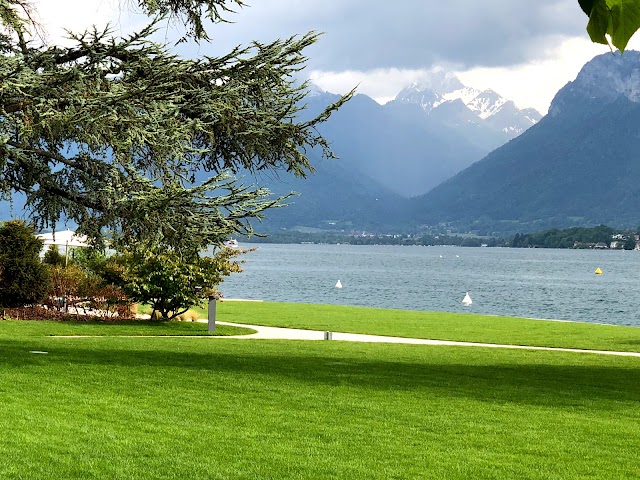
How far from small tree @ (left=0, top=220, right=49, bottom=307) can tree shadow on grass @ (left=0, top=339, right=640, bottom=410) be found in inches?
282

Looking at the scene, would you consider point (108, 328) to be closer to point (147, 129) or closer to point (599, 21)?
point (147, 129)

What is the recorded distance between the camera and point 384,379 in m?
11.8

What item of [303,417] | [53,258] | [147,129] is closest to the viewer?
[303,417]

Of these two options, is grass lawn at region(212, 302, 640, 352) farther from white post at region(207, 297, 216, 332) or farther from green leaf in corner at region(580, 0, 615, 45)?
green leaf in corner at region(580, 0, 615, 45)

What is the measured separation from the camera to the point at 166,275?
74.7 ft

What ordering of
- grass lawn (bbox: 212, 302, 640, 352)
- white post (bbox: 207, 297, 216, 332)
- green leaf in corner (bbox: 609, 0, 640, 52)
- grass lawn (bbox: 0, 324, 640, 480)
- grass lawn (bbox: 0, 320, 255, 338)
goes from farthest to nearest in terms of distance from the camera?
grass lawn (bbox: 212, 302, 640, 352) < white post (bbox: 207, 297, 216, 332) < grass lawn (bbox: 0, 320, 255, 338) < grass lawn (bbox: 0, 324, 640, 480) < green leaf in corner (bbox: 609, 0, 640, 52)

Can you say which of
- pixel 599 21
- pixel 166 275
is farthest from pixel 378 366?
pixel 599 21

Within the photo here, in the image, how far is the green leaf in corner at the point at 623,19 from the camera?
1.30 metres

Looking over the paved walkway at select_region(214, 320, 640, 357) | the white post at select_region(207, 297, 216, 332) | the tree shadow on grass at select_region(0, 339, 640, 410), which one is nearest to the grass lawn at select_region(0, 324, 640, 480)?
the tree shadow on grass at select_region(0, 339, 640, 410)

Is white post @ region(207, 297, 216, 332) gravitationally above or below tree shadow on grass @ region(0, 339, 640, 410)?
above

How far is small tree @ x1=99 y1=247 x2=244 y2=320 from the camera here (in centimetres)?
2272

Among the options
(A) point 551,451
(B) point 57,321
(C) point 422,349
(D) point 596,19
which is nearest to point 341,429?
(A) point 551,451

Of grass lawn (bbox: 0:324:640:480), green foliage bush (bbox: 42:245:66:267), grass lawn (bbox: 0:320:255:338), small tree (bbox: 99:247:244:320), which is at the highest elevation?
green foliage bush (bbox: 42:245:66:267)

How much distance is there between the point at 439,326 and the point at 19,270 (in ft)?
37.5
